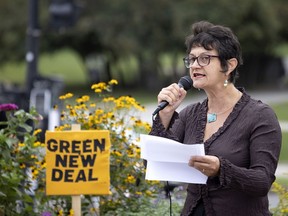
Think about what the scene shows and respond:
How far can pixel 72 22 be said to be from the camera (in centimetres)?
1745

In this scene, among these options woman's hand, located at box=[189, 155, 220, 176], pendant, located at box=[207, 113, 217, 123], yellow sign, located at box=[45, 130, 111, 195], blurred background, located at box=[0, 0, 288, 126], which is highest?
blurred background, located at box=[0, 0, 288, 126]

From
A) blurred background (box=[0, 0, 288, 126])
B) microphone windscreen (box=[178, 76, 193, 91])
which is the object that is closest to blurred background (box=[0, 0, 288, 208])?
blurred background (box=[0, 0, 288, 126])

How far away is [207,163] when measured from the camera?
430 centimetres

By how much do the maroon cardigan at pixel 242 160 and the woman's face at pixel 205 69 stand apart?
0.20m

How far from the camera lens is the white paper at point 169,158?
4.40 m

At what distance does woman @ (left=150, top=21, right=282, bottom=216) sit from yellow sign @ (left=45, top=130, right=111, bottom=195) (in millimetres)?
1564

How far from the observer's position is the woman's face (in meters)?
4.55

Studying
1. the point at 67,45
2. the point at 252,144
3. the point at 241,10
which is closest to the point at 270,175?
the point at 252,144

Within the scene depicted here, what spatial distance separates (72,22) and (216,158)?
13378 mm

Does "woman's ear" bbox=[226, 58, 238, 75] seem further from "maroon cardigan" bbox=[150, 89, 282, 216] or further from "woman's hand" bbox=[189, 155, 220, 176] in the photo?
"woman's hand" bbox=[189, 155, 220, 176]

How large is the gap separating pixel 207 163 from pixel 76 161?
84.5 inches

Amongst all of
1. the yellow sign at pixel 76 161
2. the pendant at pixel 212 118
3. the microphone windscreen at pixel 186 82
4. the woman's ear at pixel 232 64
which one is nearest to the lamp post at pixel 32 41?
the yellow sign at pixel 76 161

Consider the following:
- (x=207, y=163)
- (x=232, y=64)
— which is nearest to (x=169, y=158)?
(x=207, y=163)

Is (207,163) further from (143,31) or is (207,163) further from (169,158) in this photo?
(143,31)
